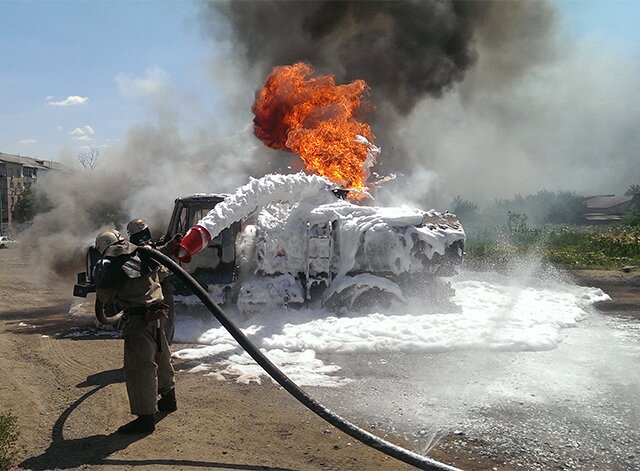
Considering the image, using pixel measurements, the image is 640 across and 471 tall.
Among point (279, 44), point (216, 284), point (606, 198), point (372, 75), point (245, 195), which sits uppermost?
point (279, 44)

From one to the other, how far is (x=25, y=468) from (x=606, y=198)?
133ft

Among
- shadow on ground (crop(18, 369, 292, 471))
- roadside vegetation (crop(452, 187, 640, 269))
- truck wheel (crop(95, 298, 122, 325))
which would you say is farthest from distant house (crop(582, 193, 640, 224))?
shadow on ground (crop(18, 369, 292, 471))

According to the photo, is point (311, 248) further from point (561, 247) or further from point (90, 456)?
point (561, 247)

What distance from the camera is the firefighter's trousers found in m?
4.67

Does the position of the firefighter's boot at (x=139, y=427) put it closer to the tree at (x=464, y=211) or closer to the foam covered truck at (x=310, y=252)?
the foam covered truck at (x=310, y=252)

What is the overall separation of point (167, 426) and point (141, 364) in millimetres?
635

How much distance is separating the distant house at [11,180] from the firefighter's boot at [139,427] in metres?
53.5

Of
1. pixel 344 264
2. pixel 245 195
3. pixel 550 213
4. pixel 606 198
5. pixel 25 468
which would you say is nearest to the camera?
pixel 25 468

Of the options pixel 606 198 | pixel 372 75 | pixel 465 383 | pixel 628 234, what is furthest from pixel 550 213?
pixel 465 383

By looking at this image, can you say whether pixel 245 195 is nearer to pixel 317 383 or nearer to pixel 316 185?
pixel 316 185

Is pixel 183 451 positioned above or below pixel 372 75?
below

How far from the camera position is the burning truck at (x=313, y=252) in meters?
8.95

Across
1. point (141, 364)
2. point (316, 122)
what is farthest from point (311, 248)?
point (316, 122)

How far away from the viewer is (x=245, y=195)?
→ 8680 millimetres
